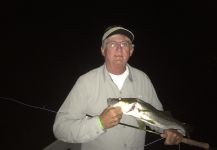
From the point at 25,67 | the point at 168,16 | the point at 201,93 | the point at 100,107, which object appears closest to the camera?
the point at 100,107

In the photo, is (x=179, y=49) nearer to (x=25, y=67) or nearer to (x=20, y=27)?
(x=25, y=67)

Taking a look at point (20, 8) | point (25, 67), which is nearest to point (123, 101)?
point (25, 67)

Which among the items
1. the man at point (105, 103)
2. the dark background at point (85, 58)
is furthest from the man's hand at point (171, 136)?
the dark background at point (85, 58)

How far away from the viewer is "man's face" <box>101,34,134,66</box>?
398cm

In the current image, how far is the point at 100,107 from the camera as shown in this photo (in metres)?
3.93

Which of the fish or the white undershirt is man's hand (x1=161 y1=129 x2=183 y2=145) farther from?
the white undershirt

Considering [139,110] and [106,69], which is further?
[106,69]

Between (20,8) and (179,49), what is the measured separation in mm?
28218

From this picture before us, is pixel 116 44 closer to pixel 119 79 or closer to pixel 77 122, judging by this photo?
pixel 119 79

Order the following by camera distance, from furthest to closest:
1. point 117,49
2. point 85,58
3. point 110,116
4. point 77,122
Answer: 1. point 85,58
2. point 117,49
3. point 77,122
4. point 110,116

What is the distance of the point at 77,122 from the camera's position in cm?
375

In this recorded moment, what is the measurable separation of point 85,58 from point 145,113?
1691cm

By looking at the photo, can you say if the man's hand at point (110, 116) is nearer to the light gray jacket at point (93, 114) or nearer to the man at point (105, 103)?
the man at point (105, 103)

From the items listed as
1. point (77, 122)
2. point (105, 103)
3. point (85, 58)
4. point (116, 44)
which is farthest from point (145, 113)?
point (85, 58)
